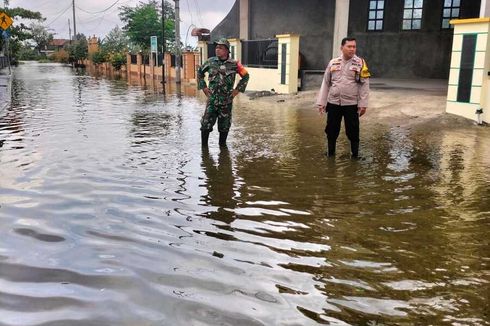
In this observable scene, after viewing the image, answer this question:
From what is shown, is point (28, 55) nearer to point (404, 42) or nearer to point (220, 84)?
point (404, 42)

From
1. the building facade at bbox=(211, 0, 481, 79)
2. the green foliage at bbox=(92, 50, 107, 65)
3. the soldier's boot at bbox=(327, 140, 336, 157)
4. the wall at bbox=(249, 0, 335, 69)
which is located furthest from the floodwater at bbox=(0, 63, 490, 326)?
the green foliage at bbox=(92, 50, 107, 65)

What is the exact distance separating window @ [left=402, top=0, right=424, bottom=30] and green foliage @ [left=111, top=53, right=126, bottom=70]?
28.8 m

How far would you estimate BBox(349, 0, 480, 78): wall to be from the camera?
19172 millimetres

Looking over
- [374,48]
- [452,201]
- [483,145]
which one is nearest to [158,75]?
[374,48]

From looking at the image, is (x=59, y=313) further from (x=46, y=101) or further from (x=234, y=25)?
(x=234, y=25)

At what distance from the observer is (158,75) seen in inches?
1340

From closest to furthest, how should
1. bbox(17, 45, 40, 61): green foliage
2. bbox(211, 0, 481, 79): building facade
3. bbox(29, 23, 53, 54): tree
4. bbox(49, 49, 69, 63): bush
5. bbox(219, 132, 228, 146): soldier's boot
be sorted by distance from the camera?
bbox(219, 132, 228, 146): soldier's boot
bbox(211, 0, 481, 79): building facade
bbox(49, 49, 69, 63): bush
bbox(17, 45, 40, 61): green foliage
bbox(29, 23, 53, 54): tree

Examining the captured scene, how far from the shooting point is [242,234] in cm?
422

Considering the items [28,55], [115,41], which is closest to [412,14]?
[115,41]

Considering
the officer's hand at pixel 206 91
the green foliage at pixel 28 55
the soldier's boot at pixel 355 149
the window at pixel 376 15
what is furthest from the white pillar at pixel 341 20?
the green foliage at pixel 28 55

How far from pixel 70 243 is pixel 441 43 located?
18365mm

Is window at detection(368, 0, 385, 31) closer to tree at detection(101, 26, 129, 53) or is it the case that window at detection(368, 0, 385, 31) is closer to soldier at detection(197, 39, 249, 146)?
soldier at detection(197, 39, 249, 146)

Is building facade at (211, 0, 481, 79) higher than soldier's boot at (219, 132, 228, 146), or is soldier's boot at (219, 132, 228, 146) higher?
building facade at (211, 0, 481, 79)

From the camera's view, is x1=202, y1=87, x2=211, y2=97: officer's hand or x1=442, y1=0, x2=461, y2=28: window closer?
x1=202, y1=87, x2=211, y2=97: officer's hand
